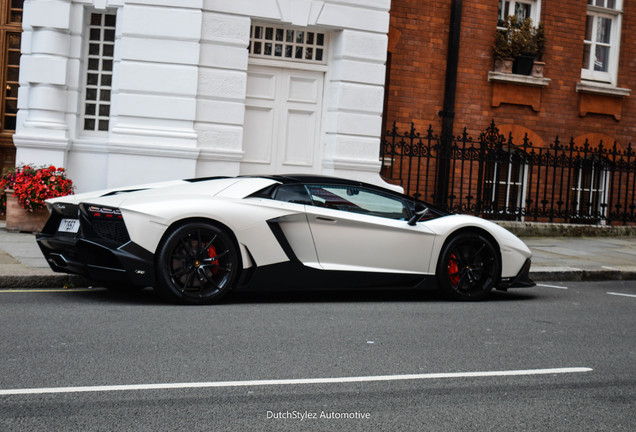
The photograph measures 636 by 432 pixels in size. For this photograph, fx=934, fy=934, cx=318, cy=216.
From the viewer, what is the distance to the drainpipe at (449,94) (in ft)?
55.2

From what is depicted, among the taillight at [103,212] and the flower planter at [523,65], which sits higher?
the flower planter at [523,65]

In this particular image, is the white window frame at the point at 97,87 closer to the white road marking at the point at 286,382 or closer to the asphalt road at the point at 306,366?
the asphalt road at the point at 306,366

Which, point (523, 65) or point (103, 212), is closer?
point (103, 212)

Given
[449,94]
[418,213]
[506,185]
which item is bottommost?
[418,213]

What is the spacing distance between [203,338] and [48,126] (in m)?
7.83

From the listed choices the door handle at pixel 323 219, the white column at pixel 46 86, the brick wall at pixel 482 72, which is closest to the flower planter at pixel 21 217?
the white column at pixel 46 86

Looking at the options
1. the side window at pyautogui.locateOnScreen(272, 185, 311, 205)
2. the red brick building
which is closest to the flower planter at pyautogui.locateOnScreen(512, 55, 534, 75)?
the red brick building

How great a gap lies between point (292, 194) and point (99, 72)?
667cm

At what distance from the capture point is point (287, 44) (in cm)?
1497

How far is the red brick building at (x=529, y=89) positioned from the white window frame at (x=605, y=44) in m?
0.02

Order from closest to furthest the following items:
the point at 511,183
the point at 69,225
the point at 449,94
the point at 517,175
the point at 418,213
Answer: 1. the point at 69,225
2. the point at 418,213
3. the point at 449,94
4. the point at 511,183
5. the point at 517,175

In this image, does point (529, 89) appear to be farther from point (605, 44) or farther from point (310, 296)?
point (310, 296)

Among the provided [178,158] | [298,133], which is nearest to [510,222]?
[298,133]

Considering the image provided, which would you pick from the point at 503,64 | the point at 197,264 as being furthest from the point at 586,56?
the point at 197,264
